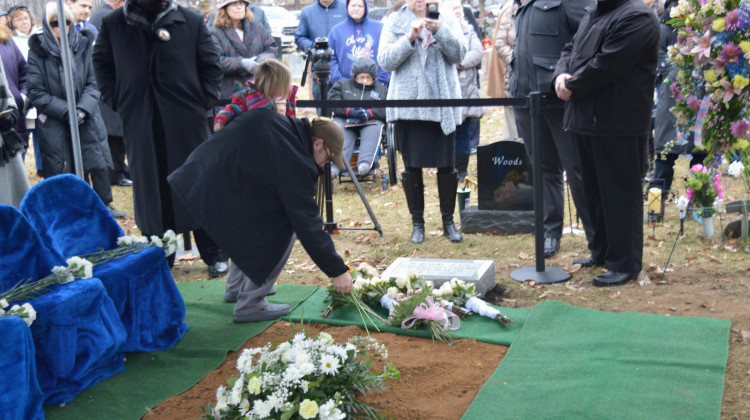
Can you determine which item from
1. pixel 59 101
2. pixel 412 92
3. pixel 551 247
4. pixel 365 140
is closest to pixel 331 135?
pixel 412 92

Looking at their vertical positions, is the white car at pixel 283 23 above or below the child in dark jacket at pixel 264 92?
above

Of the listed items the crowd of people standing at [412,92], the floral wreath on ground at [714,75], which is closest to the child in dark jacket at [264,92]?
the crowd of people standing at [412,92]

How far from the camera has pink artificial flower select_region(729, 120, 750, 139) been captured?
16.0 feet

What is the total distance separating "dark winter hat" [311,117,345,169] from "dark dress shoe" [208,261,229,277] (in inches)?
79.5

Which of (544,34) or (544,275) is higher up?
(544,34)

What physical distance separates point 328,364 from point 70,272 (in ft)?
4.88

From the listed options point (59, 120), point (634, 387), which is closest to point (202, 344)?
point (634, 387)

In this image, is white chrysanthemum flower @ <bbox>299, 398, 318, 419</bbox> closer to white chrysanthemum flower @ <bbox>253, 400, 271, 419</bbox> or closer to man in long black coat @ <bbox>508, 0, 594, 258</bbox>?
white chrysanthemum flower @ <bbox>253, 400, 271, 419</bbox>

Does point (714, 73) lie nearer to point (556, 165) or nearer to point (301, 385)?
point (556, 165)

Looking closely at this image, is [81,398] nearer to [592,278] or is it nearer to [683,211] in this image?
[592,278]

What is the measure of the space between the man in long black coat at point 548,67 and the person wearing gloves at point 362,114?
2.81 metres

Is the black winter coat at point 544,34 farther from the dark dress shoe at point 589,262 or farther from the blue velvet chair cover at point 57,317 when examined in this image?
the blue velvet chair cover at point 57,317

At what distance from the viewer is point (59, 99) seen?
23.0 feet

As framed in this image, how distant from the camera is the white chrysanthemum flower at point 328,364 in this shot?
294 centimetres
